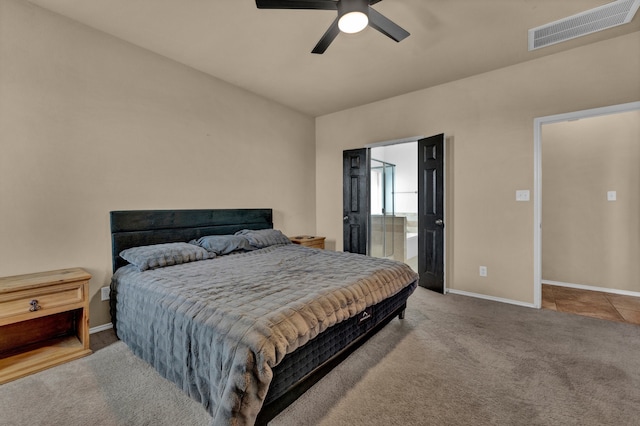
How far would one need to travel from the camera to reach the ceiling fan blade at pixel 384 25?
2.01 m

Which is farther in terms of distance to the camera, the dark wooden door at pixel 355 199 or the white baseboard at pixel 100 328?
the dark wooden door at pixel 355 199

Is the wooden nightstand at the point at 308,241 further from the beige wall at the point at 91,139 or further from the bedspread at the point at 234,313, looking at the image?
the bedspread at the point at 234,313

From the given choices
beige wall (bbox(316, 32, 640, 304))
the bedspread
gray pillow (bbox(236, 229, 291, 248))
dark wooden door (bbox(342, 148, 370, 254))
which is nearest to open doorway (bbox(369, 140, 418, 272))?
dark wooden door (bbox(342, 148, 370, 254))

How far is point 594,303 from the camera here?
3295 mm

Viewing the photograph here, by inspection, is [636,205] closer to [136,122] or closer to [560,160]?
[560,160]

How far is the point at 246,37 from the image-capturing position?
2715mm

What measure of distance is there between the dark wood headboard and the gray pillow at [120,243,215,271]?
127 millimetres

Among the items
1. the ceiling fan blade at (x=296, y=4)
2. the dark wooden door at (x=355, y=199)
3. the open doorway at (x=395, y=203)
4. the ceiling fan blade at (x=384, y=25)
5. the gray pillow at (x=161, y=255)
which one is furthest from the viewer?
the open doorway at (x=395, y=203)

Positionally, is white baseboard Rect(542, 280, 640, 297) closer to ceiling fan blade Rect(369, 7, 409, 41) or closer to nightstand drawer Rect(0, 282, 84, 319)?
ceiling fan blade Rect(369, 7, 409, 41)

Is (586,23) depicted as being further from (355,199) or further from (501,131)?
(355,199)

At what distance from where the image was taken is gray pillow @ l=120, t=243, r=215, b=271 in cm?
243

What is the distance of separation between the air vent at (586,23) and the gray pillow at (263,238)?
336 centimetres

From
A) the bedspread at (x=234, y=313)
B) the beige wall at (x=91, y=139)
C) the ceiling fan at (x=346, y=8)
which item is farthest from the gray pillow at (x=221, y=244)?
the ceiling fan at (x=346, y=8)

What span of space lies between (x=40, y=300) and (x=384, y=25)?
3163mm
